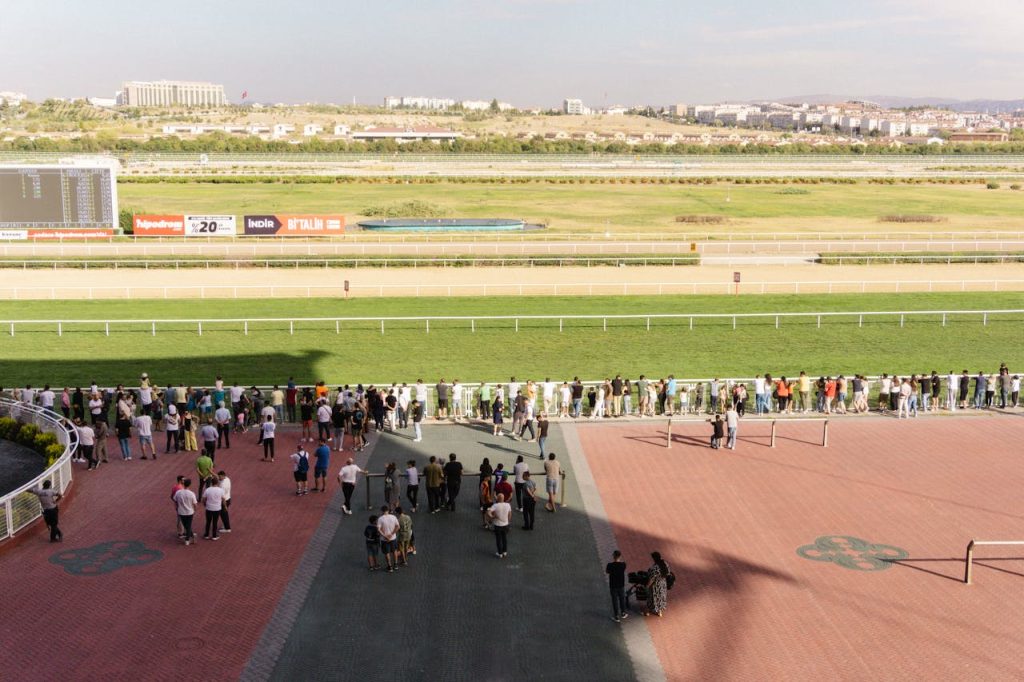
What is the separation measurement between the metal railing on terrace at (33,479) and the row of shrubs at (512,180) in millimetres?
69130

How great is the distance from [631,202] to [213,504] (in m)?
63.2

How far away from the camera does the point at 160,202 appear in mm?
69812

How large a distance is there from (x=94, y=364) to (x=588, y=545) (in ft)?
55.1

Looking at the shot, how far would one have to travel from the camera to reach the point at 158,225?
52.5 meters

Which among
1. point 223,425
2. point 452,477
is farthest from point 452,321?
point 452,477

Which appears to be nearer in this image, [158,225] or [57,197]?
[57,197]

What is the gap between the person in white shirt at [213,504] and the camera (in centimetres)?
1490

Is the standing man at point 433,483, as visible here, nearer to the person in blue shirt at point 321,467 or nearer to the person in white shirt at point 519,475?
the person in white shirt at point 519,475

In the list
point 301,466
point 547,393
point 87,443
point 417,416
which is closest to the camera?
point 301,466

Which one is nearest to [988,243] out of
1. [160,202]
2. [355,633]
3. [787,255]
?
[787,255]

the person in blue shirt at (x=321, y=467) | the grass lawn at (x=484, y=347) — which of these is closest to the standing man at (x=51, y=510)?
→ the person in blue shirt at (x=321, y=467)

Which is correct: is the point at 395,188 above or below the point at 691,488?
above

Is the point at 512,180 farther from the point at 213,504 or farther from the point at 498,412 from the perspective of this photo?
the point at 213,504

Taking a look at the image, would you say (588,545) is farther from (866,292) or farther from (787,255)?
(787,255)
